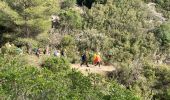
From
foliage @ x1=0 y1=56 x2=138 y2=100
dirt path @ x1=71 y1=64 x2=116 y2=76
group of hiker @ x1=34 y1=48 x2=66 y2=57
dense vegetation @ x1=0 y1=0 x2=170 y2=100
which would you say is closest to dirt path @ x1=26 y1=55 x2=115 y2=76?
dirt path @ x1=71 y1=64 x2=116 y2=76

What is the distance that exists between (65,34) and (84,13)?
5.43 m

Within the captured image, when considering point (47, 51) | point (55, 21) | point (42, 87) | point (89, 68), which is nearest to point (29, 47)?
point (47, 51)

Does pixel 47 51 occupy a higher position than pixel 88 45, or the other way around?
pixel 47 51

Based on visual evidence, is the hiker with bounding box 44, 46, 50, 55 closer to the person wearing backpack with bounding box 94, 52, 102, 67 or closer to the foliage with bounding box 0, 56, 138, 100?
the person wearing backpack with bounding box 94, 52, 102, 67

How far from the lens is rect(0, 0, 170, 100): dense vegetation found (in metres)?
18.7

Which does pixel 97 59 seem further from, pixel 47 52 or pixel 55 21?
pixel 55 21

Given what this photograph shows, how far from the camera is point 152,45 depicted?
3741cm

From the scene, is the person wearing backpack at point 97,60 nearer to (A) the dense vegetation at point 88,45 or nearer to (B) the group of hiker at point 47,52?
(A) the dense vegetation at point 88,45

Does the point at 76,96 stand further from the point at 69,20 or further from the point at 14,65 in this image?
the point at 69,20

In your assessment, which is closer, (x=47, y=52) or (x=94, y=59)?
(x=94, y=59)

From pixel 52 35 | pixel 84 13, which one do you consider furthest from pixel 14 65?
pixel 84 13

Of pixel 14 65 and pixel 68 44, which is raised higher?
pixel 14 65

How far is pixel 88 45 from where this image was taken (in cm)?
3578

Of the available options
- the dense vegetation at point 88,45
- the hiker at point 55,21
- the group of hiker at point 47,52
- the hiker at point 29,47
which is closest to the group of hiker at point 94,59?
the dense vegetation at point 88,45
